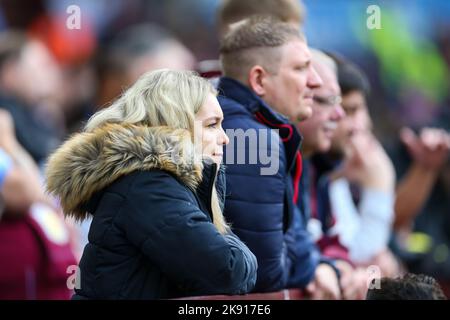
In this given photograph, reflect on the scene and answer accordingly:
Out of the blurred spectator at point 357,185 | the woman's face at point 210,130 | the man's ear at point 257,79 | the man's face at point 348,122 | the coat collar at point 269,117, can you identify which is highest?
the woman's face at point 210,130

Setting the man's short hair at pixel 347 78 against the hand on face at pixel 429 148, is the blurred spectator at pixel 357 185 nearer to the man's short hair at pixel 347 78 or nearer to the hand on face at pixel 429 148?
the man's short hair at pixel 347 78

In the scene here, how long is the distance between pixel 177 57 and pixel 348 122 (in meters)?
1.12

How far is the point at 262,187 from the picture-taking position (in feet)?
14.9

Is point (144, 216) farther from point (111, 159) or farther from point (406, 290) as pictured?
point (406, 290)

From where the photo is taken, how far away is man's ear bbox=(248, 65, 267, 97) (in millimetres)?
4875

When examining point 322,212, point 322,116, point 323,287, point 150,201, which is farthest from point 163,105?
point 322,212

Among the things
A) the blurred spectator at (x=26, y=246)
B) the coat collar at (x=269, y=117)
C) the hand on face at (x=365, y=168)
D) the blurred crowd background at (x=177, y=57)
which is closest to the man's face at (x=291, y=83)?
the coat collar at (x=269, y=117)

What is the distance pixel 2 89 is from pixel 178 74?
3.20m

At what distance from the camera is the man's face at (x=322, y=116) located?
5641 mm

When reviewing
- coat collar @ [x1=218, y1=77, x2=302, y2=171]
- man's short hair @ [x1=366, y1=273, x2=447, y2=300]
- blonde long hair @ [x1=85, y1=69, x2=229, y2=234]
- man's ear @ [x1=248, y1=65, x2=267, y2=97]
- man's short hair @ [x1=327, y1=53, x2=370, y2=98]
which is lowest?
man's short hair @ [x1=327, y1=53, x2=370, y2=98]

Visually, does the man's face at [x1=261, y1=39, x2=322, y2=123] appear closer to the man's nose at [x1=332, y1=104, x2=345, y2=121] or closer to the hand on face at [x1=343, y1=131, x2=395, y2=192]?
the man's nose at [x1=332, y1=104, x2=345, y2=121]

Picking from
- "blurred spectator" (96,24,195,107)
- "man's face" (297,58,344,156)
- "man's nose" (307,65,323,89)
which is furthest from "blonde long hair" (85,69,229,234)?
"blurred spectator" (96,24,195,107)

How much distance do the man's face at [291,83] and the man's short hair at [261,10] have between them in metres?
0.75
